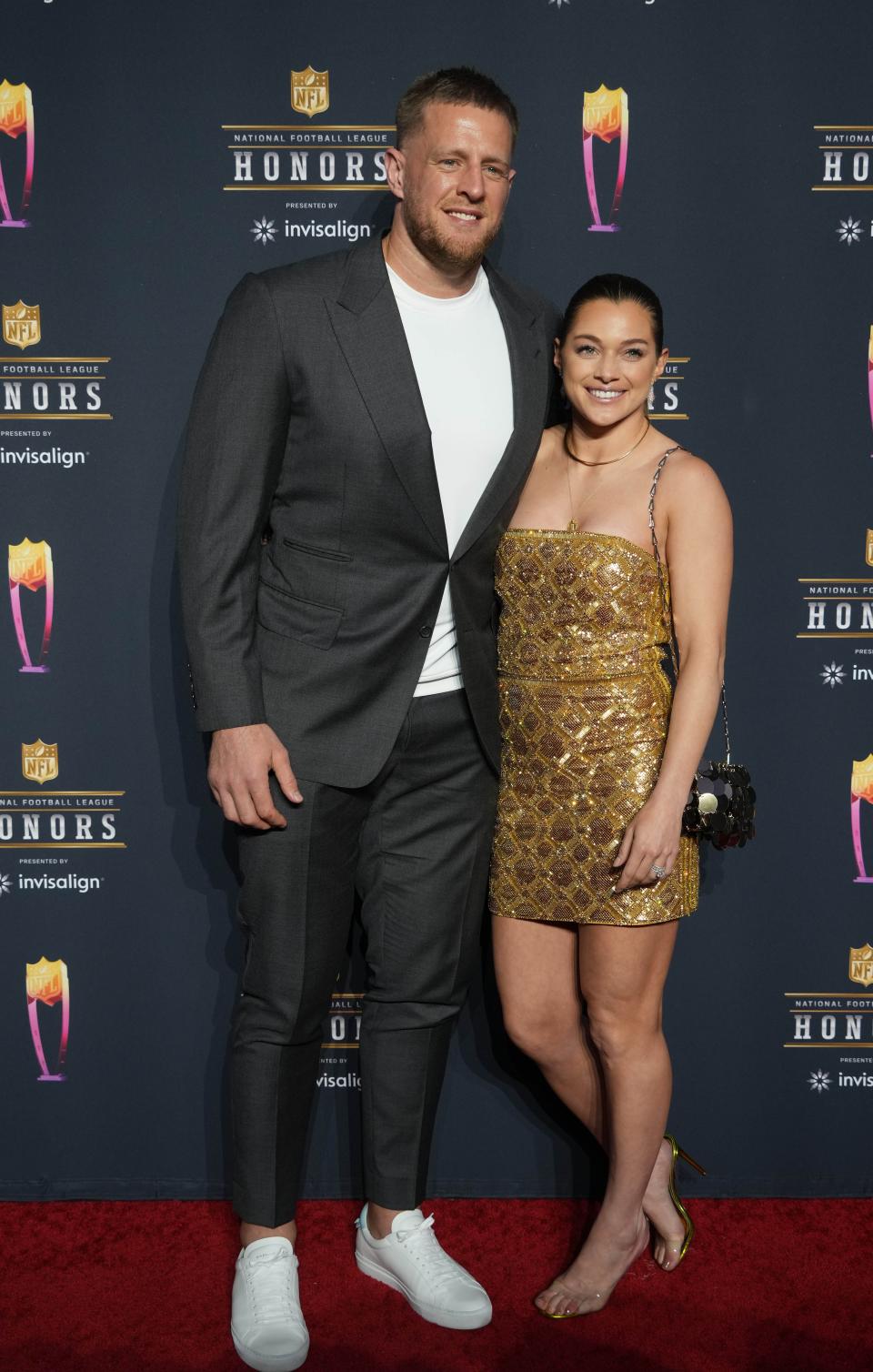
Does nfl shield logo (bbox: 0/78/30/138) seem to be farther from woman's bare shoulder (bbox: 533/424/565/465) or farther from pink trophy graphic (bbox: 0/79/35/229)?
woman's bare shoulder (bbox: 533/424/565/465)

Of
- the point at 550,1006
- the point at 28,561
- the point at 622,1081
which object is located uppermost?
the point at 28,561

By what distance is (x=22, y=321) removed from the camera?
2498 mm

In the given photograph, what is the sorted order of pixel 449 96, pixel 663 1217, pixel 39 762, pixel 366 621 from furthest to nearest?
1. pixel 39 762
2. pixel 663 1217
3. pixel 366 621
4. pixel 449 96

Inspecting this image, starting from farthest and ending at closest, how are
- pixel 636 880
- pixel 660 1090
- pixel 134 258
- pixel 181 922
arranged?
pixel 181 922, pixel 134 258, pixel 660 1090, pixel 636 880

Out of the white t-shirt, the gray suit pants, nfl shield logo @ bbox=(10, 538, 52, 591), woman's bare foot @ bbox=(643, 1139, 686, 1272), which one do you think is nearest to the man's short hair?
the white t-shirt

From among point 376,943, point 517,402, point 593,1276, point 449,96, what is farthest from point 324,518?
point 593,1276

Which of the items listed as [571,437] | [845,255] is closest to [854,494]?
[845,255]

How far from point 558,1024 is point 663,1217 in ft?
1.48

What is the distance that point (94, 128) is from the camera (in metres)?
2.45

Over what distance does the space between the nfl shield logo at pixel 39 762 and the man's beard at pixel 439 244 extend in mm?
1251

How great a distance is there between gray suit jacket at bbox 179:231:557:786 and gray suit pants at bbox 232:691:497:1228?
0.12 m

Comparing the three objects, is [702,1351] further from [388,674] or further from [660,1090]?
[388,674]

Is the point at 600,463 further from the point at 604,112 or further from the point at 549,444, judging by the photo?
the point at 604,112

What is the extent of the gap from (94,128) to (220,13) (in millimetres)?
321
